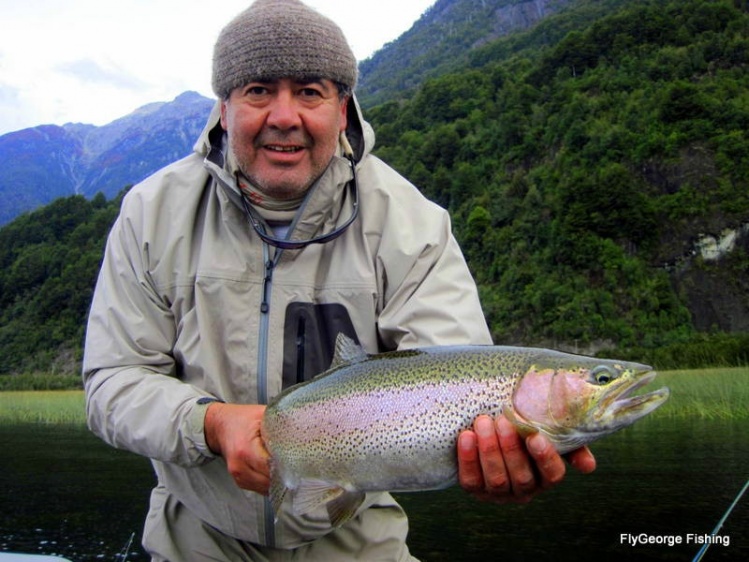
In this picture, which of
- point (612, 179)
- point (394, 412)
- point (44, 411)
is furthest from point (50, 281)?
point (394, 412)

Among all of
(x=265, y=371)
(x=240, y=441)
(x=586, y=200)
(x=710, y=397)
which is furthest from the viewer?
(x=586, y=200)

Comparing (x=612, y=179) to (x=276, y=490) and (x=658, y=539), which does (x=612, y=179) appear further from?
(x=276, y=490)

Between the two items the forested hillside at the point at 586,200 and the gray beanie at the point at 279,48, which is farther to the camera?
the forested hillside at the point at 586,200

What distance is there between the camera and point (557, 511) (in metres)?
10.8

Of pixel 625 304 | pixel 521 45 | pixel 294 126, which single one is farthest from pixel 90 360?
pixel 521 45

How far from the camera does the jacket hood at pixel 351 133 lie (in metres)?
3.20

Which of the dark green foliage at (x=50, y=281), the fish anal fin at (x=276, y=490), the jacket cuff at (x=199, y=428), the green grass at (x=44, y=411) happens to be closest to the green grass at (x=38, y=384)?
the dark green foliage at (x=50, y=281)

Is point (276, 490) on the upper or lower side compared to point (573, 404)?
lower

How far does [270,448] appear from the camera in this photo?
2.64m

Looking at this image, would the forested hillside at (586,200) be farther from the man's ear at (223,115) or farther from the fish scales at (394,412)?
the fish scales at (394,412)

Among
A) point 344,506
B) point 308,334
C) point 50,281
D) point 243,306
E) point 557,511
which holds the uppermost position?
point 243,306

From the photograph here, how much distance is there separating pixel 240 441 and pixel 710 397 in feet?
51.9

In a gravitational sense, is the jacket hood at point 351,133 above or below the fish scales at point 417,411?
above

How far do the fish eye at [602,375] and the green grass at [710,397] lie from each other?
48.2ft
